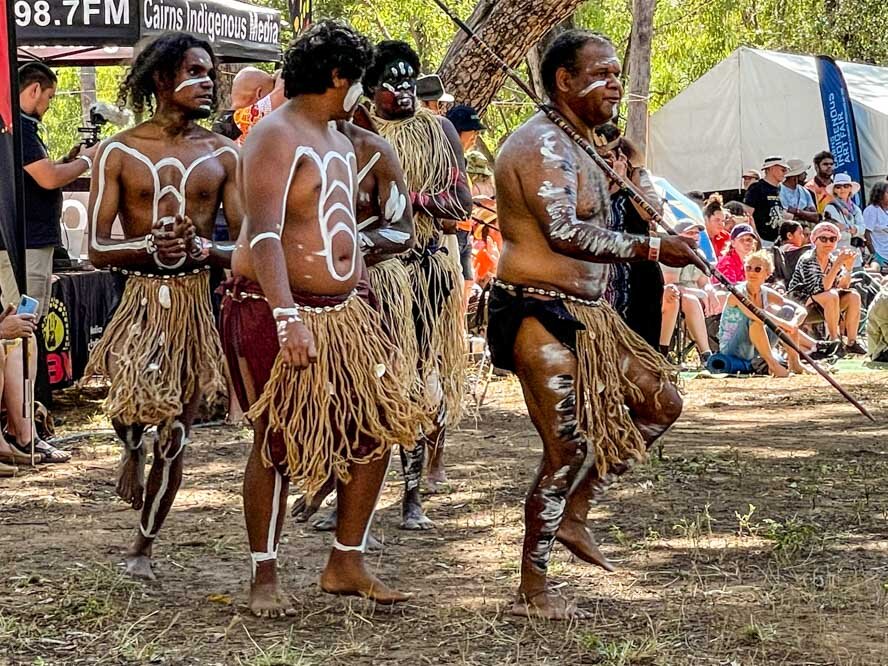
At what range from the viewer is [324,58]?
4.44 m

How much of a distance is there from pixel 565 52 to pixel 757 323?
24.2 feet

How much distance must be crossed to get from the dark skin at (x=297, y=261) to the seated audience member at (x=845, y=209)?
11.6 m

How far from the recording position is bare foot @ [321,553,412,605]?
4.65m

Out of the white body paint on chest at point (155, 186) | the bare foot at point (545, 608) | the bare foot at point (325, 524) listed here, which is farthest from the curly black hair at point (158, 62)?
the bare foot at point (545, 608)

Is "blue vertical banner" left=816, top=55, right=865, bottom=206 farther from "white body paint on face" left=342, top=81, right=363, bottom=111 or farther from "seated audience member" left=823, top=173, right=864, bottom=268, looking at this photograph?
"white body paint on face" left=342, top=81, right=363, bottom=111

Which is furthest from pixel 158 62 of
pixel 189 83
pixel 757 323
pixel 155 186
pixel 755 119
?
pixel 755 119

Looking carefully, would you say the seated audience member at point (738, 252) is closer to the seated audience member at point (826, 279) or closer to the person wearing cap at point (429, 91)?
the seated audience member at point (826, 279)

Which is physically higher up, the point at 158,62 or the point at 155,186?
the point at 158,62

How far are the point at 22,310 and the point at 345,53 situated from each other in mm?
2644

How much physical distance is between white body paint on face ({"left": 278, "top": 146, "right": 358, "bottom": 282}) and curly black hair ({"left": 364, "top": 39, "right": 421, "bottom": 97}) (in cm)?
148

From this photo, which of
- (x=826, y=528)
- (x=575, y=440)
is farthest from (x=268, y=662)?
(x=826, y=528)

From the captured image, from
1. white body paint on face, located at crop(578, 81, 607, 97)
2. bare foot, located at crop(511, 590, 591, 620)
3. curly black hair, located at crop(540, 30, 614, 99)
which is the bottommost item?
bare foot, located at crop(511, 590, 591, 620)

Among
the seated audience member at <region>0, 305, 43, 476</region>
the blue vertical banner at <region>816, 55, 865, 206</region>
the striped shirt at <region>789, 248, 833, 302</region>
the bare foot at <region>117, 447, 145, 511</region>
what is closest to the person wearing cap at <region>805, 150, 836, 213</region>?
the blue vertical banner at <region>816, 55, 865, 206</region>

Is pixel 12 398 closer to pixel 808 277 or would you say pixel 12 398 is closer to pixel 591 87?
pixel 591 87
